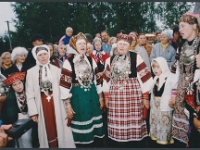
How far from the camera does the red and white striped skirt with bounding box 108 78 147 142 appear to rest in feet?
12.3

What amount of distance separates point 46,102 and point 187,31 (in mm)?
2306

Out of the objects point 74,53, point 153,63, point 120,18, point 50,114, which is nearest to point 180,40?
point 153,63

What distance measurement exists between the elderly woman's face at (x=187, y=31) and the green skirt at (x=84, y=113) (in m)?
1.54

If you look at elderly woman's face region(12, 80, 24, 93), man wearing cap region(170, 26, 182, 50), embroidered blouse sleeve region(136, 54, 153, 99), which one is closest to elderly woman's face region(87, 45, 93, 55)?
embroidered blouse sleeve region(136, 54, 153, 99)

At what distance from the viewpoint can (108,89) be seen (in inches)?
153

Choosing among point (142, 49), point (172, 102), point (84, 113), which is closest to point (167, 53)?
point (142, 49)

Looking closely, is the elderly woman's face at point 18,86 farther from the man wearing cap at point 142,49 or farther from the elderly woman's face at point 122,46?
the man wearing cap at point 142,49

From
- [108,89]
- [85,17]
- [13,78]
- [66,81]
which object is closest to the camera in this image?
[13,78]

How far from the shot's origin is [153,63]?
12.6 ft

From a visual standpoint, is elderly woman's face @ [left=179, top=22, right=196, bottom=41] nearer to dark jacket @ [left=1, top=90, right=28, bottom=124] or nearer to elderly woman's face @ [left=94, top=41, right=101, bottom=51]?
elderly woman's face @ [left=94, top=41, right=101, bottom=51]

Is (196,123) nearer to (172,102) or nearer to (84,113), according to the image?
(172,102)

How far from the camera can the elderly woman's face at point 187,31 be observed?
11.8 feet

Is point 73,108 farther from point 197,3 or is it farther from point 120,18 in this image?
point 197,3

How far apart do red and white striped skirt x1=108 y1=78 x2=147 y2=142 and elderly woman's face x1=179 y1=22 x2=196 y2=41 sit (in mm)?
964
